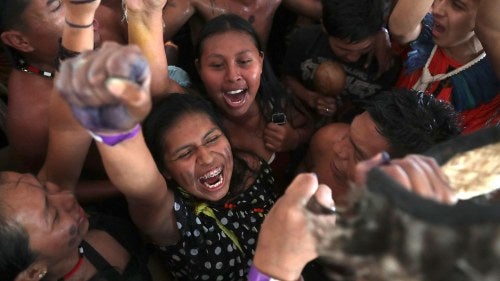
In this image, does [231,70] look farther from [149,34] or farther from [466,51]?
[466,51]

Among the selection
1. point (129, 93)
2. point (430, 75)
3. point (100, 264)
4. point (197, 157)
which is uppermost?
point (129, 93)

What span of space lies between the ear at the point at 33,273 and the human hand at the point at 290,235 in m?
0.65

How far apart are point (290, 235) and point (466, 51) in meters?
1.35

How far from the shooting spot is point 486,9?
159 centimetres

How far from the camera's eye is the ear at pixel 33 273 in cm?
127

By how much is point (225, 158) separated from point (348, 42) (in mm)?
851

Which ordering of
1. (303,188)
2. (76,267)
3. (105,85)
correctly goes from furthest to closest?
(76,267), (303,188), (105,85)

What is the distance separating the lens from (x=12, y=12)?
1657 mm

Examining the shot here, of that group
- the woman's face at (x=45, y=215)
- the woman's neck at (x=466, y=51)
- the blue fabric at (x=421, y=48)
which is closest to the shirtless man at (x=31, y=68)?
the woman's face at (x=45, y=215)

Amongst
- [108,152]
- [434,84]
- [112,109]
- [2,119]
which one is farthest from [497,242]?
[2,119]

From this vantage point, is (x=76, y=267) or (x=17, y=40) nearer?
(x=76, y=267)

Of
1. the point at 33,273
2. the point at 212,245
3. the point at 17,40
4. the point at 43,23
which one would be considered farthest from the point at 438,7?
the point at 33,273

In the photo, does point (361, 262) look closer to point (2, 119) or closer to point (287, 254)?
point (287, 254)

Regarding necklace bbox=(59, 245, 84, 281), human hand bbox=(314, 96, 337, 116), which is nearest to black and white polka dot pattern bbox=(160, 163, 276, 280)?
necklace bbox=(59, 245, 84, 281)
